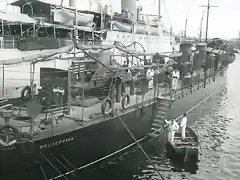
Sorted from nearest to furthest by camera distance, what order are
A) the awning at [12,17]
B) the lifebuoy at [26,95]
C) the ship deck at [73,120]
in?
1. the ship deck at [73,120]
2. the lifebuoy at [26,95]
3. the awning at [12,17]

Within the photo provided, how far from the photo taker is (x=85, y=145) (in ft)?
44.2

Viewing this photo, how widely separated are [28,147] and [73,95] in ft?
20.4

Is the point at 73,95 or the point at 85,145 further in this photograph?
the point at 73,95

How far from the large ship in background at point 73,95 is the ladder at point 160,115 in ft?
0.23

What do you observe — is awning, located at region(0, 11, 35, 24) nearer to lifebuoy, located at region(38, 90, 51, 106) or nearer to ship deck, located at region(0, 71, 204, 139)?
lifebuoy, located at region(38, 90, 51, 106)

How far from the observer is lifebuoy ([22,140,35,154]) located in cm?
1089

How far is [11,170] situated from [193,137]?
11.5 metres

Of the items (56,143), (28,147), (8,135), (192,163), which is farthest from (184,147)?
(8,135)

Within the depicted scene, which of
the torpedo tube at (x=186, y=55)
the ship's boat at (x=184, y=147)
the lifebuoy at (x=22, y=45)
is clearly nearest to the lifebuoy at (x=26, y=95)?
the lifebuoy at (x=22, y=45)

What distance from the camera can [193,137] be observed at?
59.7 ft

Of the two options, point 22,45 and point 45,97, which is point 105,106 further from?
point 22,45

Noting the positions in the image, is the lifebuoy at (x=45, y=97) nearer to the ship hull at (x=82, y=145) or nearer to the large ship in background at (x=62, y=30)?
the large ship in background at (x=62, y=30)

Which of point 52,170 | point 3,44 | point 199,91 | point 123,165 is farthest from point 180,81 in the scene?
point 52,170

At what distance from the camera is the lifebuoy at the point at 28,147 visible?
10.9 m
